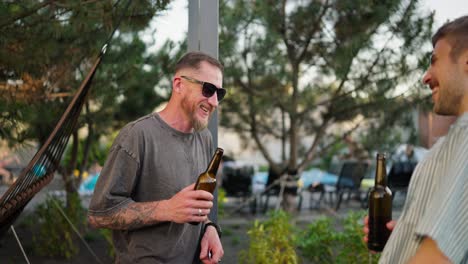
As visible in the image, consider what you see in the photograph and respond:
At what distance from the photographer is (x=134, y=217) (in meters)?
1.46

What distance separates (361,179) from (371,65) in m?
3.68

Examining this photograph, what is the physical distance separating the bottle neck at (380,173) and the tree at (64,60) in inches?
53.8

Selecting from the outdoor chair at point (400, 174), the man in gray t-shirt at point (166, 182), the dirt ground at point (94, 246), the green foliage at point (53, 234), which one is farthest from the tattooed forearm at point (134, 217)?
the outdoor chair at point (400, 174)

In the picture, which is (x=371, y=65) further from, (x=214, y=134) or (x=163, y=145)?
(x=163, y=145)

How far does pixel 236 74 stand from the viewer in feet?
16.7

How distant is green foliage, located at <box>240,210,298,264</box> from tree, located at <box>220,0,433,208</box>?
138 centimetres

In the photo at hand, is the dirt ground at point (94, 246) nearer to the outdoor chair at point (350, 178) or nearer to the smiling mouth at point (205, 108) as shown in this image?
the outdoor chair at point (350, 178)

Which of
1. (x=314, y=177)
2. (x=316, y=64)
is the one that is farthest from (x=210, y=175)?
(x=314, y=177)

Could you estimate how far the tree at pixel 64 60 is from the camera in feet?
9.27

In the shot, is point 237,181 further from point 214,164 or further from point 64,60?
point 214,164

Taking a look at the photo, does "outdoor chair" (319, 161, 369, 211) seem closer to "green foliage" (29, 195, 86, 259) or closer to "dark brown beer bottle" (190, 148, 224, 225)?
"green foliage" (29, 195, 86, 259)

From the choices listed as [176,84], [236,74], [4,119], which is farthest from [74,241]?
[176,84]

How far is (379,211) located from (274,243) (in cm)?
215

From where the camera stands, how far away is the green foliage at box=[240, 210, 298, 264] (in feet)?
11.1
